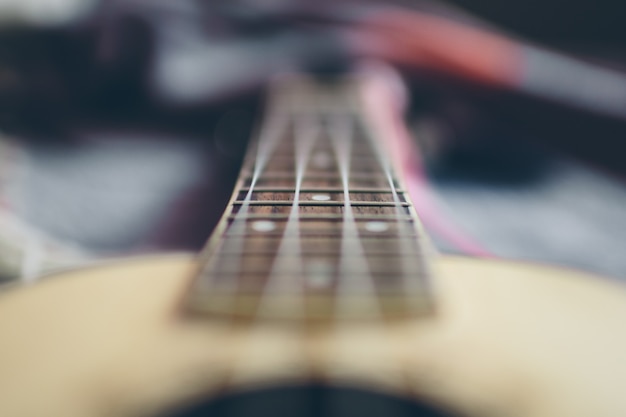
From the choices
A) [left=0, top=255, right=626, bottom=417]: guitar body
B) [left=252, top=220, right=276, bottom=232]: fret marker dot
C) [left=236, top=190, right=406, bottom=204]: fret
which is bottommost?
[left=0, top=255, right=626, bottom=417]: guitar body

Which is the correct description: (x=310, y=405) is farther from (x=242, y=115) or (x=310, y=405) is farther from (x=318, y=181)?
(x=242, y=115)

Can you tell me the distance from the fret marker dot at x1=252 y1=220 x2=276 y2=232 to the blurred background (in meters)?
0.24

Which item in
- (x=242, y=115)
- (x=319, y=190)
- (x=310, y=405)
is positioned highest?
(x=242, y=115)

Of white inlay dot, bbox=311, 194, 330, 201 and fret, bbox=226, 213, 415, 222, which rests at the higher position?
white inlay dot, bbox=311, 194, 330, 201

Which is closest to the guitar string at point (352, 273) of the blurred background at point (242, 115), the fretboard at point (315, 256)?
the fretboard at point (315, 256)

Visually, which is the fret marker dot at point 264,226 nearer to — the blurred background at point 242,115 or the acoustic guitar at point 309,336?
the acoustic guitar at point 309,336

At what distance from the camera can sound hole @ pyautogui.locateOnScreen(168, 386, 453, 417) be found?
28 centimetres

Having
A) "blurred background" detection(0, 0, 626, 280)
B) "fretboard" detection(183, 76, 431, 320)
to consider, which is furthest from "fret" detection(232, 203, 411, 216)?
"blurred background" detection(0, 0, 626, 280)

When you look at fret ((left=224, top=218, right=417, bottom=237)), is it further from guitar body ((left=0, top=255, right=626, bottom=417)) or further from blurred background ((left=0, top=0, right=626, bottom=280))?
blurred background ((left=0, top=0, right=626, bottom=280))

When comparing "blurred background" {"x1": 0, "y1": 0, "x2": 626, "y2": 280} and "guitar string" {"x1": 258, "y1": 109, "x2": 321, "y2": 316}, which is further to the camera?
"blurred background" {"x1": 0, "y1": 0, "x2": 626, "y2": 280}

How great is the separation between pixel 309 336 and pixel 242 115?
0.53 metres

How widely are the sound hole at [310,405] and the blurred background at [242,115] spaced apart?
10.5 inches

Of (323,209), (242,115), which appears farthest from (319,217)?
(242,115)

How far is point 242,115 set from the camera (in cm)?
78
